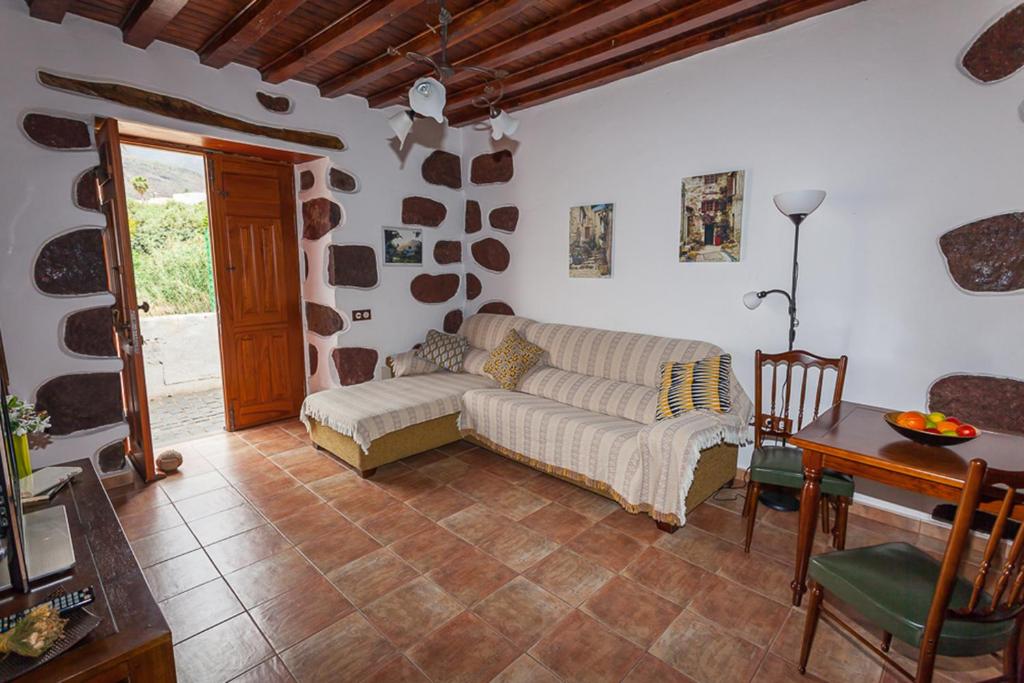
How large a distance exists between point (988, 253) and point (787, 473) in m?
1.42

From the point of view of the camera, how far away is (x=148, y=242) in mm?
5918

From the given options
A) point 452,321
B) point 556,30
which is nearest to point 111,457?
point 452,321

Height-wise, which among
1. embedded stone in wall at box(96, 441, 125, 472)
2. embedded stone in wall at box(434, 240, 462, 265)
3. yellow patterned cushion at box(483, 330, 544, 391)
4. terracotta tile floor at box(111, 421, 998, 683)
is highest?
embedded stone in wall at box(434, 240, 462, 265)

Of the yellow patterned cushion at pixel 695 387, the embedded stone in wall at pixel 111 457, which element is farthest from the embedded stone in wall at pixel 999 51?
the embedded stone in wall at pixel 111 457

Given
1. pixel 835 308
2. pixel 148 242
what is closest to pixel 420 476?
pixel 835 308

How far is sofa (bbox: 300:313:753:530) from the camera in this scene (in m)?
2.68

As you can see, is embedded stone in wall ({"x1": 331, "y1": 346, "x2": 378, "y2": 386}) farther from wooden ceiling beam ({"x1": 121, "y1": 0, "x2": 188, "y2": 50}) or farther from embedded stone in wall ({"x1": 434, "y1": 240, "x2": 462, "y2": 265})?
wooden ceiling beam ({"x1": 121, "y1": 0, "x2": 188, "y2": 50})

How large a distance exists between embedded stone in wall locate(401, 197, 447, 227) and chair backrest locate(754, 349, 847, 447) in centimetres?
313

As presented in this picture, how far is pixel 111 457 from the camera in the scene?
322 cm

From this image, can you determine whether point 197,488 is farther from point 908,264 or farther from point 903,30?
point 903,30

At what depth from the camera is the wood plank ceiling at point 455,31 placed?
2.62 m

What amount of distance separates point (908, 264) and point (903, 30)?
46.3 inches

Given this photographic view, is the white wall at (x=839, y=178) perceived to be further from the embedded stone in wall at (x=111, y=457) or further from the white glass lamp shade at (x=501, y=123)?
the embedded stone in wall at (x=111, y=457)

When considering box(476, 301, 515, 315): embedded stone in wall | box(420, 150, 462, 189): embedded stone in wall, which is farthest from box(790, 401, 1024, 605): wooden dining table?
box(420, 150, 462, 189): embedded stone in wall
